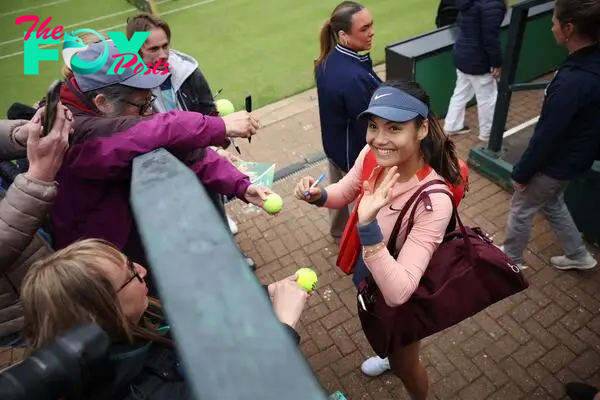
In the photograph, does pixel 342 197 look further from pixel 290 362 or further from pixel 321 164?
pixel 321 164

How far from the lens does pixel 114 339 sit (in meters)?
1.34

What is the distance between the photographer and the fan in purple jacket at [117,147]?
167 cm

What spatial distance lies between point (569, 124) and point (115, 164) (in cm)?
276

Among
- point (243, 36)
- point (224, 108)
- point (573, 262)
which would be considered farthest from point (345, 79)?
point (243, 36)

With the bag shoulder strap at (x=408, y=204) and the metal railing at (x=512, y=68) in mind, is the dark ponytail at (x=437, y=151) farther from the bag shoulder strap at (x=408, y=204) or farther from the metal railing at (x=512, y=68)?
the metal railing at (x=512, y=68)

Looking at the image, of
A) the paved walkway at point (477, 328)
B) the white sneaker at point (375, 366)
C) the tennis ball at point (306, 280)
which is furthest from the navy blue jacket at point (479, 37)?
the tennis ball at point (306, 280)

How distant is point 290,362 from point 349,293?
3.34 meters

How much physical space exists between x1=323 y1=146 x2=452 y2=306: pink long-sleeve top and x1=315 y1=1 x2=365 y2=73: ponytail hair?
1696 millimetres

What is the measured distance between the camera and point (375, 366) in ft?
10.6

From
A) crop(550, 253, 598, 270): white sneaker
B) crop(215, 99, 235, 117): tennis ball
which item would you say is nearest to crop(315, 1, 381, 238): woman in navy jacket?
crop(215, 99, 235, 117): tennis ball

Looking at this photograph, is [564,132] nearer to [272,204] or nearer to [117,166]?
[272,204]

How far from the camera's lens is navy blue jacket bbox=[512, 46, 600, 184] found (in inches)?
110

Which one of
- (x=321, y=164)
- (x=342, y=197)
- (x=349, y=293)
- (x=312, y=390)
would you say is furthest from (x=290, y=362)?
(x=321, y=164)

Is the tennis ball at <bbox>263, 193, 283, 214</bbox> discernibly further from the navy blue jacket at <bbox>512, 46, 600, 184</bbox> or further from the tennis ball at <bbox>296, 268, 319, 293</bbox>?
the navy blue jacket at <bbox>512, 46, 600, 184</bbox>
